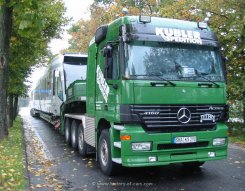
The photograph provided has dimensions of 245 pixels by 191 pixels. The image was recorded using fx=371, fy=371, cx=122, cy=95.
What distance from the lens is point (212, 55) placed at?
302 inches

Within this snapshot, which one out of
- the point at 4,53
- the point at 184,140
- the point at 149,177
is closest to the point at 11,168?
the point at 149,177

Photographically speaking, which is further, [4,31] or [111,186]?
[4,31]

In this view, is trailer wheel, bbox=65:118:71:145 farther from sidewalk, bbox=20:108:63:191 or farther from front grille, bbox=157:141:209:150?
front grille, bbox=157:141:209:150

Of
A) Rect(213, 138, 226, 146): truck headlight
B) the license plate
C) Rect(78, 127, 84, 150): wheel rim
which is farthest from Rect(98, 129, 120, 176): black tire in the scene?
Rect(78, 127, 84, 150): wheel rim

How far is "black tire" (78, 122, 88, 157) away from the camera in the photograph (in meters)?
10.4

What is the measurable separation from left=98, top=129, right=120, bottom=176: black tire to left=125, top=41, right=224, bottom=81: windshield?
164 centimetres

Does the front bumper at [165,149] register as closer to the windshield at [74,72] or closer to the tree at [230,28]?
the tree at [230,28]

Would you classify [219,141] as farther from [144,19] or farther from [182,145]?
[144,19]

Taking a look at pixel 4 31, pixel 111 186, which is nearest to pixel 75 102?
pixel 4 31

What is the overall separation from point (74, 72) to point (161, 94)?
865 centimetres

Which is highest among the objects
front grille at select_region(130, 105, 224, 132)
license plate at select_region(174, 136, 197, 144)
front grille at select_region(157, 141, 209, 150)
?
front grille at select_region(130, 105, 224, 132)

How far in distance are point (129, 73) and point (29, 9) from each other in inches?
99.3

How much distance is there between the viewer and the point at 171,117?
702 centimetres

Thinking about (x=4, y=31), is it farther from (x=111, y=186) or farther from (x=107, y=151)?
(x=111, y=186)
